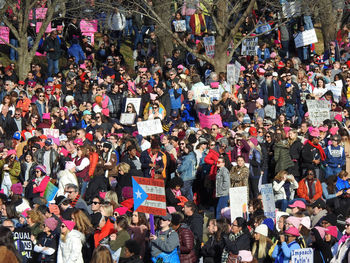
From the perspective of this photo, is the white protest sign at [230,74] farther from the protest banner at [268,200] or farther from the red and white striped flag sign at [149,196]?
the red and white striped flag sign at [149,196]

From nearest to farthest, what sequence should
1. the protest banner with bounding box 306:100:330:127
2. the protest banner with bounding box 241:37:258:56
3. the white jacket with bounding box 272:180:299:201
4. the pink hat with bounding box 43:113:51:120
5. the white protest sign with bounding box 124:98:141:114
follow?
the white jacket with bounding box 272:180:299:201, the pink hat with bounding box 43:113:51:120, the protest banner with bounding box 306:100:330:127, the white protest sign with bounding box 124:98:141:114, the protest banner with bounding box 241:37:258:56

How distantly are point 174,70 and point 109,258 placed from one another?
40.5ft

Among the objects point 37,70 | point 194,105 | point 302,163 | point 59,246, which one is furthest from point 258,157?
point 37,70

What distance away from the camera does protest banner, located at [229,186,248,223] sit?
1642 centimetres

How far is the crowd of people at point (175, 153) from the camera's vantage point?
14867 mm

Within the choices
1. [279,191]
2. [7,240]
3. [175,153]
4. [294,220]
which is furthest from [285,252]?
[175,153]

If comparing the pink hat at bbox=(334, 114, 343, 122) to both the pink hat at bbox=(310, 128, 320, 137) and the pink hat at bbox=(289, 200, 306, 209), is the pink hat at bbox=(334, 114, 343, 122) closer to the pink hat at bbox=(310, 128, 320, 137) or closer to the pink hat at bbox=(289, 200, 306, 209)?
the pink hat at bbox=(310, 128, 320, 137)

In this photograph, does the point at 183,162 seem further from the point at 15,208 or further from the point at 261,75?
the point at 261,75

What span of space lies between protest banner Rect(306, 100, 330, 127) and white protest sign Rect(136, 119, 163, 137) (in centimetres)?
378

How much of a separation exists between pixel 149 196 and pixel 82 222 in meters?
1.13

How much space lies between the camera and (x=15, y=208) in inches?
661

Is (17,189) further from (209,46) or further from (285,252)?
(209,46)

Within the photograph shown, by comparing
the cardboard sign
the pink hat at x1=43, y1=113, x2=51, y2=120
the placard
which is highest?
the cardboard sign

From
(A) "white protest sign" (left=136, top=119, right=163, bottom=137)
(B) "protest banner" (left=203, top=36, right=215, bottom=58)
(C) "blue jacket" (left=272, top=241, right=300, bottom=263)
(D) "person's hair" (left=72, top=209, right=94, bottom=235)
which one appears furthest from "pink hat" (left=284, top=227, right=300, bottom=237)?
(B) "protest banner" (left=203, top=36, right=215, bottom=58)
